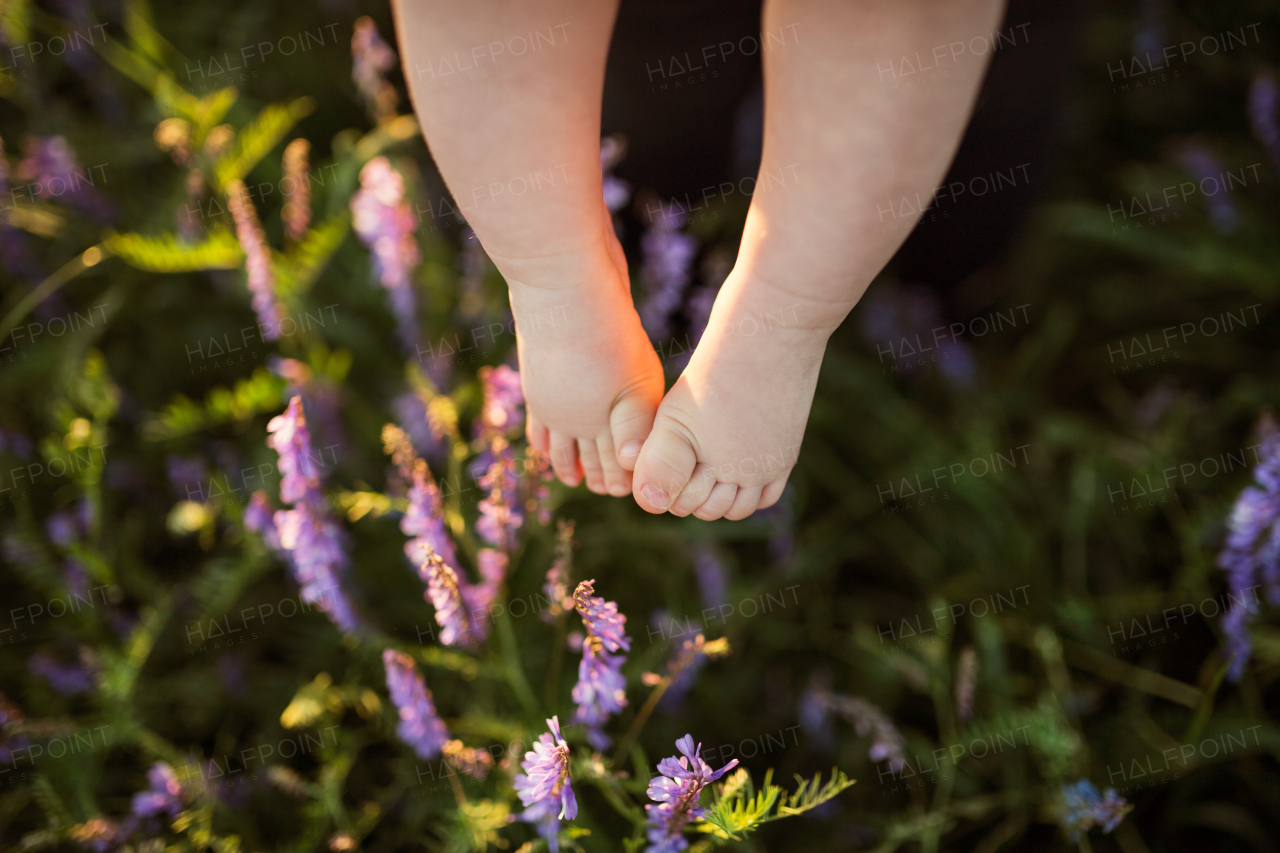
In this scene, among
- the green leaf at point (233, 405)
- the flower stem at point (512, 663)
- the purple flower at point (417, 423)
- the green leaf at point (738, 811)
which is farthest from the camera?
the purple flower at point (417, 423)

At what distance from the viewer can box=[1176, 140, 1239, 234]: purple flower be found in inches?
46.3

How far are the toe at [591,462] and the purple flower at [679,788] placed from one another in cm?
28

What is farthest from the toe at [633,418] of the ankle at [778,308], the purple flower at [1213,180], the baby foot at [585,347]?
the purple flower at [1213,180]

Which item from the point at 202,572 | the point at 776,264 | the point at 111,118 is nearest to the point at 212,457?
the point at 202,572

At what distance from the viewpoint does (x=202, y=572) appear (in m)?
0.95

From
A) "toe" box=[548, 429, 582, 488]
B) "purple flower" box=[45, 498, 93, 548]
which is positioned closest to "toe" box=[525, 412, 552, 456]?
"toe" box=[548, 429, 582, 488]

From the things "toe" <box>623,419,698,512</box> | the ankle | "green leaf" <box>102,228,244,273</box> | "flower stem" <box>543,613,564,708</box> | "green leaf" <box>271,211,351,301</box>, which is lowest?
"flower stem" <box>543,613,564,708</box>

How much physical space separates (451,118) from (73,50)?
999 millimetres

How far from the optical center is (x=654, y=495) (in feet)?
2.04

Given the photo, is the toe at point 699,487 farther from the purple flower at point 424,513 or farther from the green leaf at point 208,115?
the green leaf at point 208,115

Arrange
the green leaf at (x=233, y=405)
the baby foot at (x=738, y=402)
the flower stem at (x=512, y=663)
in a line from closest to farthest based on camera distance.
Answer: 1. the baby foot at (x=738, y=402)
2. the flower stem at (x=512, y=663)
3. the green leaf at (x=233, y=405)

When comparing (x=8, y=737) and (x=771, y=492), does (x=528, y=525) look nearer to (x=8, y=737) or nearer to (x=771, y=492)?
(x=771, y=492)

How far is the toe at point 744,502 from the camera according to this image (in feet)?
2.12

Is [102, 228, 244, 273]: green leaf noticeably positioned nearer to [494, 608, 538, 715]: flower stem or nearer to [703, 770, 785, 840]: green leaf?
[494, 608, 538, 715]: flower stem
